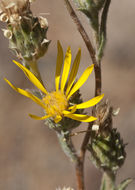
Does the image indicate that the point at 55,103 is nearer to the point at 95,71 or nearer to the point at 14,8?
the point at 95,71

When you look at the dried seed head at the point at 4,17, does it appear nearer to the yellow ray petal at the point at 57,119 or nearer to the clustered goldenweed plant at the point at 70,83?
the clustered goldenweed plant at the point at 70,83

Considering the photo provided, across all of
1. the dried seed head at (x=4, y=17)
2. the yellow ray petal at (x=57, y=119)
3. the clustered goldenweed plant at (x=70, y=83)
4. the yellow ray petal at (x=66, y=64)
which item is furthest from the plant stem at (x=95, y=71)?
the dried seed head at (x=4, y=17)

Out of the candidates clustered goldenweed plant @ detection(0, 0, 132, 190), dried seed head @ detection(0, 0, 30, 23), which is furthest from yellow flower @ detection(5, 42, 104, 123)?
dried seed head @ detection(0, 0, 30, 23)

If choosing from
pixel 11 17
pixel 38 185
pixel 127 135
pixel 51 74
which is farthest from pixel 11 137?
pixel 11 17

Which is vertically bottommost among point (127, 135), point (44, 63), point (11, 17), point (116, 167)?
point (127, 135)

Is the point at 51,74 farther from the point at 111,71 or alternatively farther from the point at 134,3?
the point at 134,3

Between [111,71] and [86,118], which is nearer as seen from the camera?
[86,118]

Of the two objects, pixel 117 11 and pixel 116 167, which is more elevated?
pixel 116 167

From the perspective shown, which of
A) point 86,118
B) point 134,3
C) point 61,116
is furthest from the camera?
point 134,3
